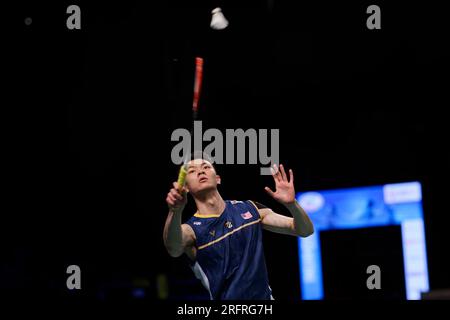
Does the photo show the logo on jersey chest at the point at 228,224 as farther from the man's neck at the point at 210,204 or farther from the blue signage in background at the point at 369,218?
the blue signage in background at the point at 369,218

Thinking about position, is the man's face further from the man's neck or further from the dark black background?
the dark black background

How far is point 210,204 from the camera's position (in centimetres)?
425

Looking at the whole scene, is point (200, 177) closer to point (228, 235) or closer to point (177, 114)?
point (228, 235)

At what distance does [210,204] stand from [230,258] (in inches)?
14.6

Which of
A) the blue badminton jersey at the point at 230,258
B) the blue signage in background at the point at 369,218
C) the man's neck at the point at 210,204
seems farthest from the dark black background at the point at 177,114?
the blue badminton jersey at the point at 230,258

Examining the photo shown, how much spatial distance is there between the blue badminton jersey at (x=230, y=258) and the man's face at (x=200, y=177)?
0.17m

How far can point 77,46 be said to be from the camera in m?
7.82

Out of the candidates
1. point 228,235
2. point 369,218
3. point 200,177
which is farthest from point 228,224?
point 369,218

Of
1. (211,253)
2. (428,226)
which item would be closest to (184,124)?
(428,226)

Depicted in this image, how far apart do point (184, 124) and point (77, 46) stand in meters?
1.35

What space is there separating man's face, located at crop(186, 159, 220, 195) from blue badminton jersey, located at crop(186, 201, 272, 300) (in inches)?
6.7

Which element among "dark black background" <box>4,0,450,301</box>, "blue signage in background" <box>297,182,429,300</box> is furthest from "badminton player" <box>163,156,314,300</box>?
"blue signage in background" <box>297,182,429,300</box>

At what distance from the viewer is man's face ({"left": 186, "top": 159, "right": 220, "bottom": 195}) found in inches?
166
